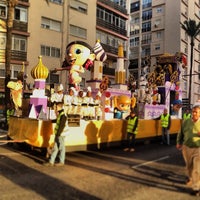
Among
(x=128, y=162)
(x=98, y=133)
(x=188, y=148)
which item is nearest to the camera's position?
(x=188, y=148)

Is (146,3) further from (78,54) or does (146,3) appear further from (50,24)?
(78,54)

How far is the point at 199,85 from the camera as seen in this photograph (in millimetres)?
64625

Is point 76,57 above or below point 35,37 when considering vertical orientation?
below

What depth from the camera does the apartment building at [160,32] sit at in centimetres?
5778

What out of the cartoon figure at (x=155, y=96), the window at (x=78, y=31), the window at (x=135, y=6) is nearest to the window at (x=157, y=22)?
the window at (x=135, y=6)

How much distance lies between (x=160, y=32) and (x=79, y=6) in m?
25.4

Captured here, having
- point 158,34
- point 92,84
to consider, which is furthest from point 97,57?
point 158,34

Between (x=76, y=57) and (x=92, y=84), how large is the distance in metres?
2.13

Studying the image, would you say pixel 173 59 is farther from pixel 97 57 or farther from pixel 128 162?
pixel 128 162

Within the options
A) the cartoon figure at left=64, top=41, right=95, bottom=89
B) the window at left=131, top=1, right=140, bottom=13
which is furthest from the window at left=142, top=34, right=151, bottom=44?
the cartoon figure at left=64, top=41, right=95, bottom=89

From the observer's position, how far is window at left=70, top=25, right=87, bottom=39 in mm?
38562

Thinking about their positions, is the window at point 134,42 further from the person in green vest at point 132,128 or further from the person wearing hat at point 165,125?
the person in green vest at point 132,128

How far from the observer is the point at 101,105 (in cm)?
1762

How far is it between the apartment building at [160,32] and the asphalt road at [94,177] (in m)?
44.7
